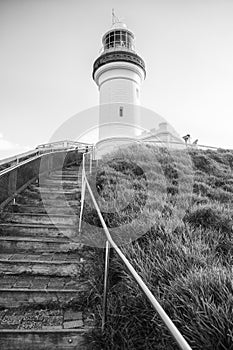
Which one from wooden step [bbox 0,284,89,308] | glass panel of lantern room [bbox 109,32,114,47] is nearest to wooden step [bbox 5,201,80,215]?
wooden step [bbox 0,284,89,308]

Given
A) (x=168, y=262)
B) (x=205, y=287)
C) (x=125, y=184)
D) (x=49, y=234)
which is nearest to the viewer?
(x=205, y=287)

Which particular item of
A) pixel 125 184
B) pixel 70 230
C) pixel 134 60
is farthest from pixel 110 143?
pixel 70 230

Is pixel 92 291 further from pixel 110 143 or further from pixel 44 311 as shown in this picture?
pixel 110 143

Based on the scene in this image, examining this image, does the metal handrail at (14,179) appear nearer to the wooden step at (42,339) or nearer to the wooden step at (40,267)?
the wooden step at (40,267)

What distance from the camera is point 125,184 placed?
5.70 m

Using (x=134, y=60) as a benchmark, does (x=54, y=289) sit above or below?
below

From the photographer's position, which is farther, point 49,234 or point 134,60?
point 134,60

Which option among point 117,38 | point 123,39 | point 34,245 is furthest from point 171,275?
point 117,38

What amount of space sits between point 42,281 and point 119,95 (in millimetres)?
16490

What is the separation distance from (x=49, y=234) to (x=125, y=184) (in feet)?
7.37

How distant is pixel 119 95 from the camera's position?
58.7 ft

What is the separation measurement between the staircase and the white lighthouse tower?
43.1ft

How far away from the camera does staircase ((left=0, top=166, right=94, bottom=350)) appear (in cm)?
210

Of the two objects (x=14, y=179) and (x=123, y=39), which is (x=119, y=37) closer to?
(x=123, y=39)
